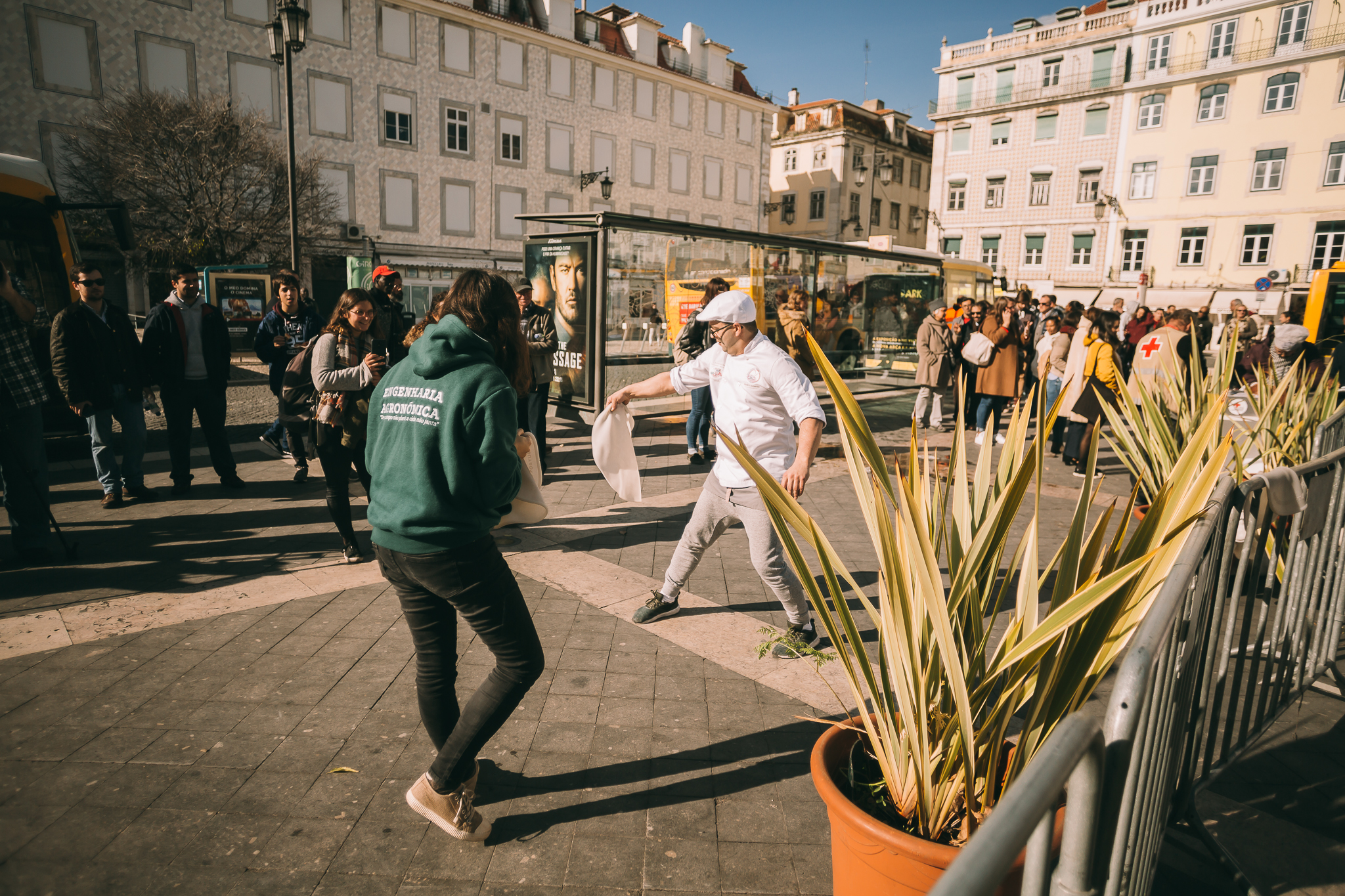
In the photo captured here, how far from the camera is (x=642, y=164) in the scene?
1478 inches

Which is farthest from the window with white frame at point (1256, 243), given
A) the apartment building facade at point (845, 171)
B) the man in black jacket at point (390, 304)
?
the man in black jacket at point (390, 304)

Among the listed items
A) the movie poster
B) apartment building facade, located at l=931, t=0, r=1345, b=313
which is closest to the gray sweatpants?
the movie poster

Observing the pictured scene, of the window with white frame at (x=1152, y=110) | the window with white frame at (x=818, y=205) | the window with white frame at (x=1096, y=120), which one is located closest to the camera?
the window with white frame at (x=1152, y=110)

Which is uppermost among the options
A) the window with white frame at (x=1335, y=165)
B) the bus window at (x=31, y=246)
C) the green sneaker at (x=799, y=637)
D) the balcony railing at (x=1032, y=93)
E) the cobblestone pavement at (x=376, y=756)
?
the balcony railing at (x=1032, y=93)

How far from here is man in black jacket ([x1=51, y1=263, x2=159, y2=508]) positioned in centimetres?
575

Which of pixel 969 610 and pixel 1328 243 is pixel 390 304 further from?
pixel 1328 243

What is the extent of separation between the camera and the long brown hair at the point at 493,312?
259 cm

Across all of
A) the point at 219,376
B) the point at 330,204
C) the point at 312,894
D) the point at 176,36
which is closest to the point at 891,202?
the point at 330,204

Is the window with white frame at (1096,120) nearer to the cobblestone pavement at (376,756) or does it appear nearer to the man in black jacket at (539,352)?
the man in black jacket at (539,352)

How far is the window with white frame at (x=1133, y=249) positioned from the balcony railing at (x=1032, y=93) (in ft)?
23.4

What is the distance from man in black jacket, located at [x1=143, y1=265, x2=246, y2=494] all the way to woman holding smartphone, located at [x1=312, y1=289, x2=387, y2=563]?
8.33 ft

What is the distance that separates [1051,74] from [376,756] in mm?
46142

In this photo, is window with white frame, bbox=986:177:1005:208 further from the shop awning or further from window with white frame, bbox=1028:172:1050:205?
the shop awning

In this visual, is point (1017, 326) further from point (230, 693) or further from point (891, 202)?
point (891, 202)
